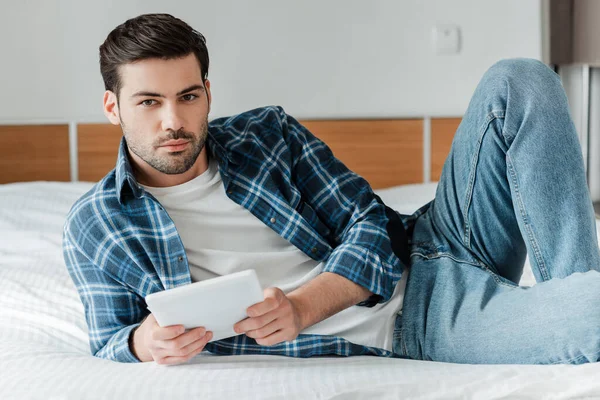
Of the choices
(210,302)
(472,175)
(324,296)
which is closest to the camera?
(210,302)

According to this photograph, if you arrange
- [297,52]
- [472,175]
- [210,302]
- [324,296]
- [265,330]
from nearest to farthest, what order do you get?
[210,302], [265,330], [324,296], [472,175], [297,52]

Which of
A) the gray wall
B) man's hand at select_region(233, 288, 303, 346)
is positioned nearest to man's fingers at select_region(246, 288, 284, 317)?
man's hand at select_region(233, 288, 303, 346)

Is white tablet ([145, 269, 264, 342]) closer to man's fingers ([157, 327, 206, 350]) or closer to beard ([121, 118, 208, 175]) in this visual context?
man's fingers ([157, 327, 206, 350])

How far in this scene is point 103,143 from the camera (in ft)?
9.23

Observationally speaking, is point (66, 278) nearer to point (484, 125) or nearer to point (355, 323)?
point (355, 323)

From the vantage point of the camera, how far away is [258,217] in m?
1.39

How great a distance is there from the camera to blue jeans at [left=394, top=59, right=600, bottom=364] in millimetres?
1122

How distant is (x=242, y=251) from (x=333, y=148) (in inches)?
60.6

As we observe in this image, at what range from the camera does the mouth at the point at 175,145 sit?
1.30 m

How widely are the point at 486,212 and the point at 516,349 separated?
0.30 meters

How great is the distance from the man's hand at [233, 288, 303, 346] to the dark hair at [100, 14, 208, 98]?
0.46 meters

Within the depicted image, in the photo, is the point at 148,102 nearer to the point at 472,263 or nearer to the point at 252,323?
the point at 252,323

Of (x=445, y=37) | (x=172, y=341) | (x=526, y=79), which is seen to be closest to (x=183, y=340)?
(x=172, y=341)

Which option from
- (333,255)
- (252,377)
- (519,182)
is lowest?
(252,377)
